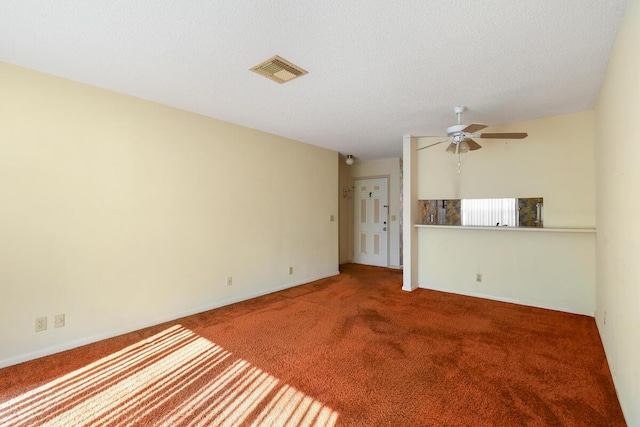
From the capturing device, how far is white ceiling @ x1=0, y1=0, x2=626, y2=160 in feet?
5.80

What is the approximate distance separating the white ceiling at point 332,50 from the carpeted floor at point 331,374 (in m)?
2.48

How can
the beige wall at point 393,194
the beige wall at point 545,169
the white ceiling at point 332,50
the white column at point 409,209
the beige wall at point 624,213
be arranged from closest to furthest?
the beige wall at point 624,213
the white ceiling at point 332,50
the beige wall at point 545,169
the white column at point 409,209
the beige wall at point 393,194

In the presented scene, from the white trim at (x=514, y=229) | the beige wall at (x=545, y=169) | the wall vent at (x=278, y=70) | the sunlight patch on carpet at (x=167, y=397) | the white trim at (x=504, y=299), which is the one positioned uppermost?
the wall vent at (x=278, y=70)

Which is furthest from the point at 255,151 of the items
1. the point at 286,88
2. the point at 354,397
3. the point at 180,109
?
the point at 354,397

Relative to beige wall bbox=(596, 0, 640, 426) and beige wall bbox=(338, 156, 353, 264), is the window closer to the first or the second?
beige wall bbox=(596, 0, 640, 426)

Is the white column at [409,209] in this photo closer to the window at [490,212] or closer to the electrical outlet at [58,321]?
the window at [490,212]

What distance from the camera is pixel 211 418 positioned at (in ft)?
5.95

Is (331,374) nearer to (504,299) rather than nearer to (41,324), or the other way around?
(41,324)

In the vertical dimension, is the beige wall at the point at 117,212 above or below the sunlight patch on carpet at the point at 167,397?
above

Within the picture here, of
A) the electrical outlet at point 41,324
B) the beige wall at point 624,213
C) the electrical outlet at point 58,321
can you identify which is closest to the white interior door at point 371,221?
the beige wall at point 624,213

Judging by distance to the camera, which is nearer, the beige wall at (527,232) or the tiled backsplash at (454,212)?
the beige wall at (527,232)

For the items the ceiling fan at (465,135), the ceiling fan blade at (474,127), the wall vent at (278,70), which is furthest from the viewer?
the ceiling fan at (465,135)

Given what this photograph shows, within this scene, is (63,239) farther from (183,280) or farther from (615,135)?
(615,135)

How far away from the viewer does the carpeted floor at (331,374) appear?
72.6 inches
